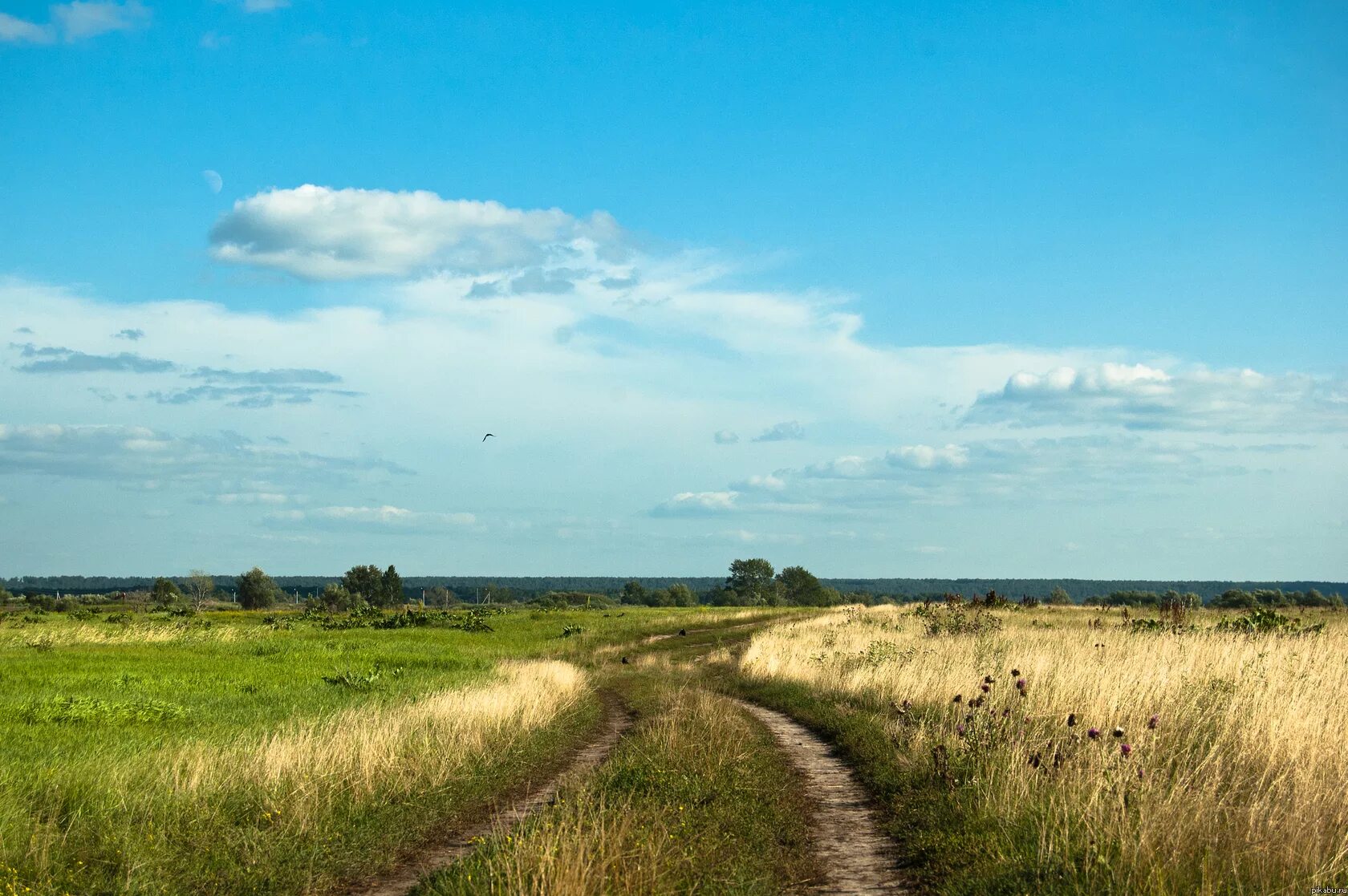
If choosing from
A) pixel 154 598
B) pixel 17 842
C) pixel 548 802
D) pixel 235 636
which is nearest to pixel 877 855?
pixel 548 802

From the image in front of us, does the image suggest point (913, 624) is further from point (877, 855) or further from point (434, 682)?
point (877, 855)

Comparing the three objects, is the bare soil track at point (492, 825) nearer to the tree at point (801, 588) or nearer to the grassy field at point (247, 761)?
the grassy field at point (247, 761)

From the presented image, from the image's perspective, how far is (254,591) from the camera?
411ft

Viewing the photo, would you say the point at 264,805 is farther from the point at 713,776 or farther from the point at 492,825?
the point at 713,776

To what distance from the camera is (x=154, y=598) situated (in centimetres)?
11825

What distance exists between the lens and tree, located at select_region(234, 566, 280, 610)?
410 feet

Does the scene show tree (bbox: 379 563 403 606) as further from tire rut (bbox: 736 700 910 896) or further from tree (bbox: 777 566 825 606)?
tire rut (bbox: 736 700 910 896)

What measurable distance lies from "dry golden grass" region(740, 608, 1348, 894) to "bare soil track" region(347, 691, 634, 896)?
17.7ft

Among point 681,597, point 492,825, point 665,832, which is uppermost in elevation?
point 665,832

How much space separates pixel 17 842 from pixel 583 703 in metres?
15.9

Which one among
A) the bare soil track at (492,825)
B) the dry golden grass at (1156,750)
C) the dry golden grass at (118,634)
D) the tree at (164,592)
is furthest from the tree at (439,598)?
the dry golden grass at (1156,750)

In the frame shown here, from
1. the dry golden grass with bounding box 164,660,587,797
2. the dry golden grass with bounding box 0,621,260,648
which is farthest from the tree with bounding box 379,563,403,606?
the dry golden grass with bounding box 164,660,587,797

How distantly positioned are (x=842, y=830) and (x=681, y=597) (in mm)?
141858

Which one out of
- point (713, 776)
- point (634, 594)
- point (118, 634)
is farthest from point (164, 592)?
point (713, 776)
